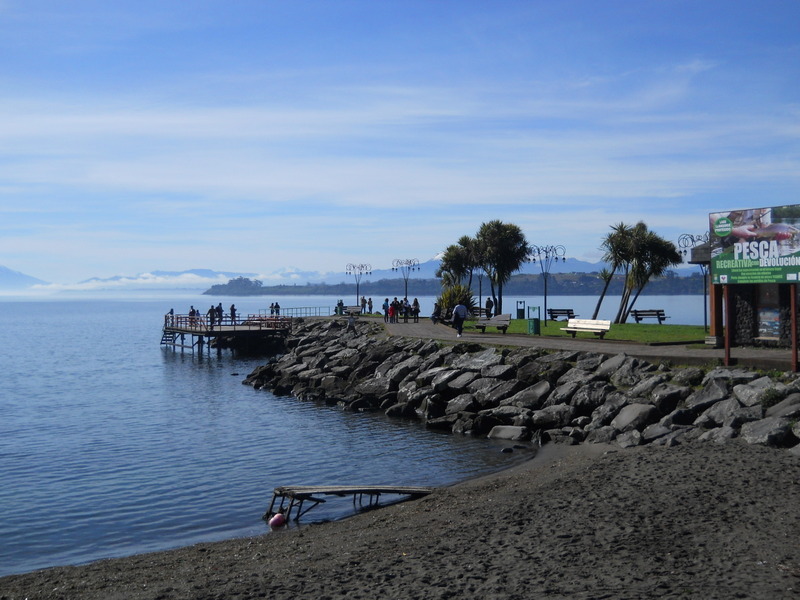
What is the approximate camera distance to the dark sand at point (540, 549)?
349 inches

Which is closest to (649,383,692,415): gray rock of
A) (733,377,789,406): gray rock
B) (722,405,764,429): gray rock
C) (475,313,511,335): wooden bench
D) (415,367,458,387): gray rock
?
(733,377,789,406): gray rock

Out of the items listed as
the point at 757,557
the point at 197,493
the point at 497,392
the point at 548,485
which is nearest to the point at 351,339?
the point at 497,392

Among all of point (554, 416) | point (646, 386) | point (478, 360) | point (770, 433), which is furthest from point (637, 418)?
point (478, 360)

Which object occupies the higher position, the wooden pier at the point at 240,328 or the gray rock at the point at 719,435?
the wooden pier at the point at 240,328

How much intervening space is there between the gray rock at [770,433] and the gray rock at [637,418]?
110 inches

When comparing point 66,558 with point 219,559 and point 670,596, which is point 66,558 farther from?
point 670,596

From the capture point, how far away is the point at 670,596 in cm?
816

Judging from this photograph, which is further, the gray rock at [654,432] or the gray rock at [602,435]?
the gray rock at [602,435]

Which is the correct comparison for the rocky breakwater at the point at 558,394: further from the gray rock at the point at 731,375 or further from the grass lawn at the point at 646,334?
the grass lawn at the point at 646,334

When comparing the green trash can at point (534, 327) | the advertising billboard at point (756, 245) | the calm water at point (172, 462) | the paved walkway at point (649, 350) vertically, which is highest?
the advertising billboard at point (756, 245)

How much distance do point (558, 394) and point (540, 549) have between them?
43.2 feet

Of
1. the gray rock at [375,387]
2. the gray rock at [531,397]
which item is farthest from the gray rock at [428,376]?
the gray rock at [531,397]

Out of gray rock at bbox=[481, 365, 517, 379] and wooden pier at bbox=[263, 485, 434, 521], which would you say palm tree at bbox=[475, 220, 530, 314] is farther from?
wooden pier at bbox=[263, 485, 434, 521]

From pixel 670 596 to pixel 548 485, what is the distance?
6.61 metres
